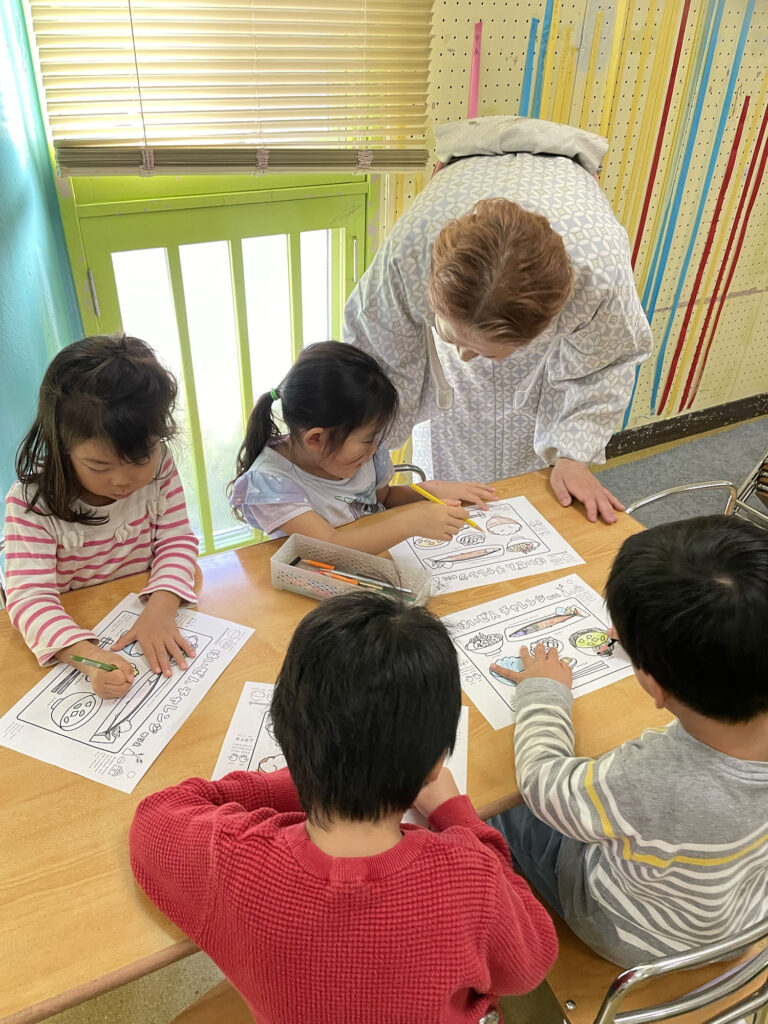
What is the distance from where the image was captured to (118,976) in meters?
0.74

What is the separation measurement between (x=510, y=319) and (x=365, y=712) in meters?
0.80

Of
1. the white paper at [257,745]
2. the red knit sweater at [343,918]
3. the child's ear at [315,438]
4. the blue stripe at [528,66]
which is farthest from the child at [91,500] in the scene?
the blue stripe at [528,66]

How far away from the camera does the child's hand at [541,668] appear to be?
109cm

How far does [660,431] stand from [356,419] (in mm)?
2384

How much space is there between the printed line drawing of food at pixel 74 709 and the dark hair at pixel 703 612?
2.45ft

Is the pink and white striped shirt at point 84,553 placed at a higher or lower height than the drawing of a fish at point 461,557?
higher

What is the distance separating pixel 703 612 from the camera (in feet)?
2.43

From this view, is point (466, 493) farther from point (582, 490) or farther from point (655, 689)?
point (655, 689)

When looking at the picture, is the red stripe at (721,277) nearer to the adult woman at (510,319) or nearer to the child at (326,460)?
the adult woman at (510,319)

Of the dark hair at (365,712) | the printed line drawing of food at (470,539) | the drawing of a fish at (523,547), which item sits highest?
the dark hair at (365,712)

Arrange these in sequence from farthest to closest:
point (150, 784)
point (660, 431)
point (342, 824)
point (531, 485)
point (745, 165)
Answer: point (660, 431) → point (745, 165) → point (531, 485) → point (150, 784) → point (342, 824)

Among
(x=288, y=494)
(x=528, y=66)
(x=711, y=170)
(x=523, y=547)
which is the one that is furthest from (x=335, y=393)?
(x=711, y=170)

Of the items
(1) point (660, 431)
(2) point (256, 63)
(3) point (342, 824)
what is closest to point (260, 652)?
(3) point (342, 824)

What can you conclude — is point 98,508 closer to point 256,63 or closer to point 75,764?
point 75,764
